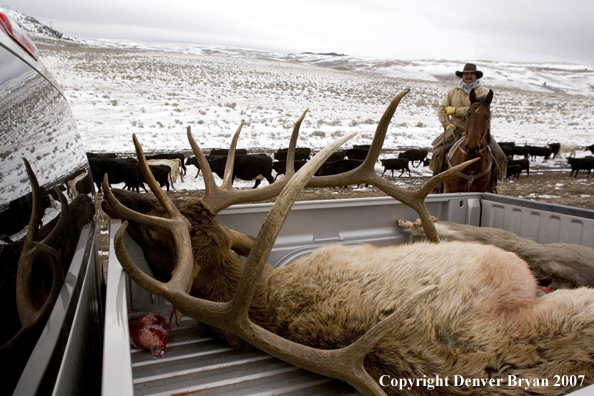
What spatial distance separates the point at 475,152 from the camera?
21.8 ft

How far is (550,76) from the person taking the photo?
9475 centimetres

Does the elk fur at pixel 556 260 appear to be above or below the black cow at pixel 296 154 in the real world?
above

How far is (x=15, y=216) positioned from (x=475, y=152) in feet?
22.0

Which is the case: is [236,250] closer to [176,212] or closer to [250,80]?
[176,212]

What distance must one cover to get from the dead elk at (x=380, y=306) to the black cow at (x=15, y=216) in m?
0.33

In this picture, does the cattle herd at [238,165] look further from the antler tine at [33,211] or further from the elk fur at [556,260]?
the antler tine at [33,211]

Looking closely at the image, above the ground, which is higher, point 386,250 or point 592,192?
point 386,250

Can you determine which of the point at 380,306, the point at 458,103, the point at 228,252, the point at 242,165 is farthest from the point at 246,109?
the point at 380,306

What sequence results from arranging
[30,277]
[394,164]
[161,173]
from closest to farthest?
[30,277], [161,173], [394,164]

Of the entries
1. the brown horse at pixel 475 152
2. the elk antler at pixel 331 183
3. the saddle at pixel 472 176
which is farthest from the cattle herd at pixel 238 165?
the elk antler at pixel 331 183

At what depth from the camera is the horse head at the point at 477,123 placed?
646 centimetres

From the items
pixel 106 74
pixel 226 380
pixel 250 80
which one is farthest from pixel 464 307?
pixel 250 80

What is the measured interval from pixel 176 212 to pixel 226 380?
1002 mm

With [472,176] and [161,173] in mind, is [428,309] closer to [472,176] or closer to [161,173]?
[472,176]
